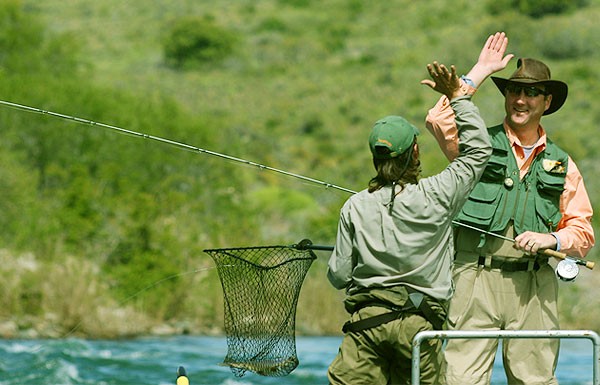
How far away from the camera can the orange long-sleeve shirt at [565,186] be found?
4738 millimetres

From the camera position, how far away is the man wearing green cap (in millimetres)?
4090

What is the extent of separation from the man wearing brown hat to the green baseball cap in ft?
2.23

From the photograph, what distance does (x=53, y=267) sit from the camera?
572 inches

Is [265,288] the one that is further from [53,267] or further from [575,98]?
[575,98]

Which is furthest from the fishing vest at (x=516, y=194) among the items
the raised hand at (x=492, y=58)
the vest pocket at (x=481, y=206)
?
the raised hand at (x=492, y=58)

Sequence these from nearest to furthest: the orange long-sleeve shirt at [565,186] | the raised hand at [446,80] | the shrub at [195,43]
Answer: the raised hand at [446,80]
the orange long-sleeve shirt at [565,186]
the shrub at [195,43]

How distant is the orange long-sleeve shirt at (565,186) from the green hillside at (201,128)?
3499mm

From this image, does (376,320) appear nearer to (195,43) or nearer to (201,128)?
(201,128)

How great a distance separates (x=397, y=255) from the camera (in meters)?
4.08

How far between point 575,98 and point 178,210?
966 inches

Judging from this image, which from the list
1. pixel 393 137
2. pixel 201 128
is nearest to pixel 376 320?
pixel 393 137

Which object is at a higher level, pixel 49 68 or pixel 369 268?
pixel 49 68

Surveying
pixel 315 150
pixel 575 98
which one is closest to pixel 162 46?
pixel 315 150

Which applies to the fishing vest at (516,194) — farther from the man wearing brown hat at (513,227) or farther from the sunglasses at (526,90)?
the sunglasses at (526,90)
